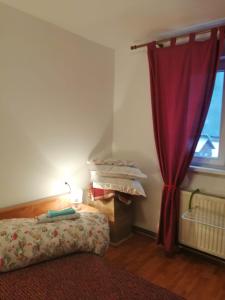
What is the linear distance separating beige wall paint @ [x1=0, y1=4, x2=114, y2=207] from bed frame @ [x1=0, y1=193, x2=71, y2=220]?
60 mm

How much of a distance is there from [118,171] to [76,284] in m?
1.47

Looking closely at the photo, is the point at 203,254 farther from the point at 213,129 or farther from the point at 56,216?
the point at 56,216

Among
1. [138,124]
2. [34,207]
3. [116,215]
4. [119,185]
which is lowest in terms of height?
[116,215]

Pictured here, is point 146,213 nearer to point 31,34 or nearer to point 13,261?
point 13,261

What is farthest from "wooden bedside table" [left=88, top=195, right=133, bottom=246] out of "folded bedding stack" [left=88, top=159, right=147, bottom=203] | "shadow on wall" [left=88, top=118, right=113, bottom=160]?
"shadow on wall" [left=88, top=118, right=113, bottom=160]

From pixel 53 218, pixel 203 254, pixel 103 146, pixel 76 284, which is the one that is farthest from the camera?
pixel 103 146

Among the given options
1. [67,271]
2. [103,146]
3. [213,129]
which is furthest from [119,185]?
[67,271]

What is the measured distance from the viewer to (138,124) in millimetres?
3039

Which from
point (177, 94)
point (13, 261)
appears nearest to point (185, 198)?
point (177, 94)

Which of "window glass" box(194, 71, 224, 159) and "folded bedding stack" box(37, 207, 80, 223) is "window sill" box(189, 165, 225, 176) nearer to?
"window glass" box(194, 71, 224, 159)

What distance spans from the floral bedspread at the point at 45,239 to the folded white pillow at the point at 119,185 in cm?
74

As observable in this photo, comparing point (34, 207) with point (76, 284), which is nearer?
point (76, 284)

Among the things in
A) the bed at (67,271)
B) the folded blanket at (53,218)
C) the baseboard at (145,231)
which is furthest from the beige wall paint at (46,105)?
the baseboard at (145,231)

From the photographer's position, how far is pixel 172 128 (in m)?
2.54
